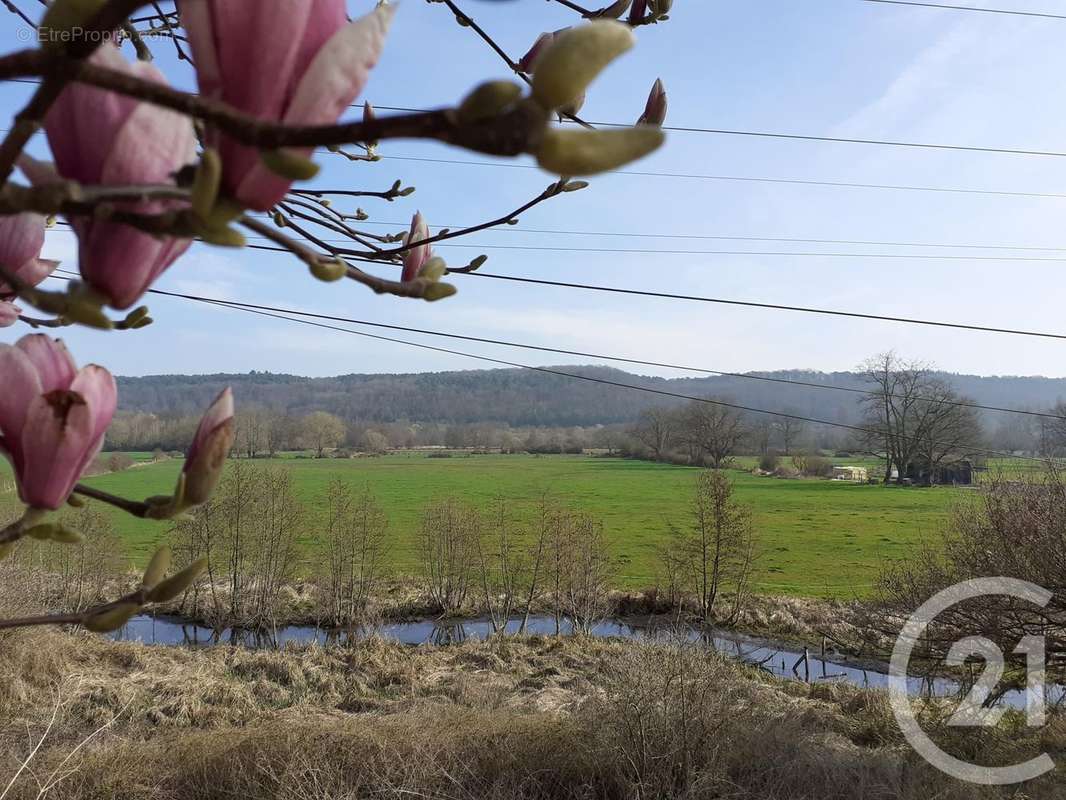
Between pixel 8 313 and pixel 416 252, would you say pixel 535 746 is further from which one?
Result: pixel 8 313

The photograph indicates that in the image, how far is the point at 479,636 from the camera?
53.9 ft

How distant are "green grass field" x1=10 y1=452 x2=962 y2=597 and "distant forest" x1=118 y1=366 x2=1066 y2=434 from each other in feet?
72.9

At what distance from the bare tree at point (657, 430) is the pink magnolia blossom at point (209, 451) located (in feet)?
144

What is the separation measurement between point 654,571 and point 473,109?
20.5m

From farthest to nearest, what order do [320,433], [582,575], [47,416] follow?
[320,433], [582,575], [47,416]

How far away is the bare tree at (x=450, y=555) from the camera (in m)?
18.5

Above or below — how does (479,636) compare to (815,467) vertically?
below

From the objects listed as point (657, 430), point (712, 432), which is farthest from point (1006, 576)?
point (657, 430)

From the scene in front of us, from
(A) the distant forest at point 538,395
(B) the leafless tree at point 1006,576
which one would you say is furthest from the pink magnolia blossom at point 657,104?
(A) the distant forest at point 538,395

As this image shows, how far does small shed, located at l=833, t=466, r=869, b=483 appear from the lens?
3516 cm

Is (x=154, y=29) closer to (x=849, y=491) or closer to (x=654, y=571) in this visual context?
(x=654, y=571)

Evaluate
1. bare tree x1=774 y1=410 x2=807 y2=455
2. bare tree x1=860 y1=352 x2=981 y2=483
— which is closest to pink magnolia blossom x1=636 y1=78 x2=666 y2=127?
bare tree x1=860 y1=352 x2=981 y2=483

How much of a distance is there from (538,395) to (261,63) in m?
70.2

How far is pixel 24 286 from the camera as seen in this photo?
0.22 m
